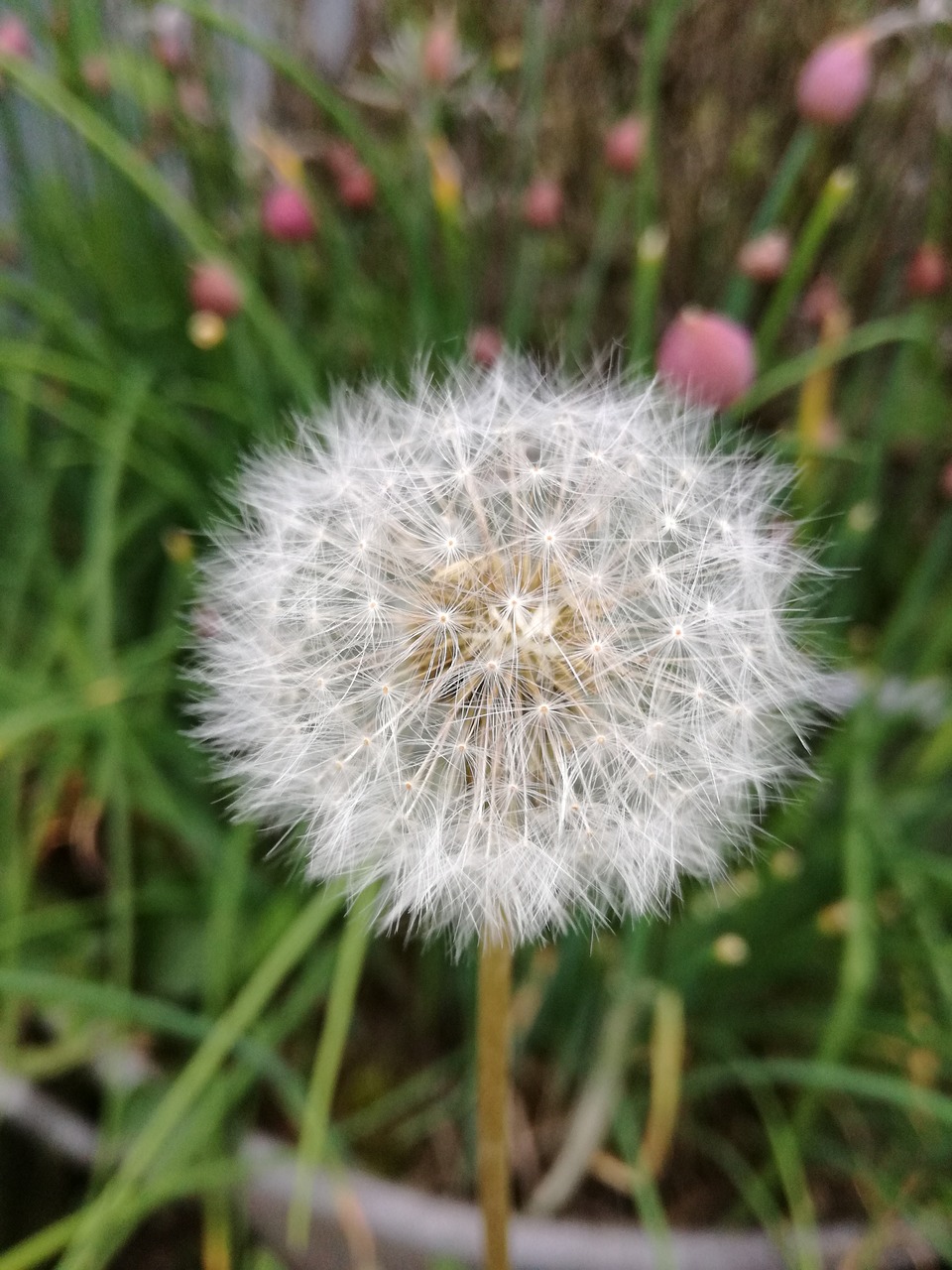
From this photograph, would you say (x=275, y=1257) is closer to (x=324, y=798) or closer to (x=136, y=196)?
(x=324, y=798)

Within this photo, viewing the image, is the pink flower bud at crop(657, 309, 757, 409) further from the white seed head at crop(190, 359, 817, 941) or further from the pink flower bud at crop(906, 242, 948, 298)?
the pink flower bud at crop(906, 242, 948, 298)

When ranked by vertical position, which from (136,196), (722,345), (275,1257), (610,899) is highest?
(136,196)

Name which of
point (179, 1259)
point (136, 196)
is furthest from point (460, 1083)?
point (136, 196)

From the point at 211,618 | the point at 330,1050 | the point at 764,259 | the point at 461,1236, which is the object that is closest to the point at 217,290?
the point at 211,618

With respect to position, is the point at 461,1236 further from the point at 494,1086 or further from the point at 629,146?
the point at 629,146

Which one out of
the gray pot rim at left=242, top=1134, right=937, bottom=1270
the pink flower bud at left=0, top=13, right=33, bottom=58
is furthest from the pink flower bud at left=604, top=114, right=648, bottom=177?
the gray pot rim at left=242, top=1134, right=937, bottom=1270
